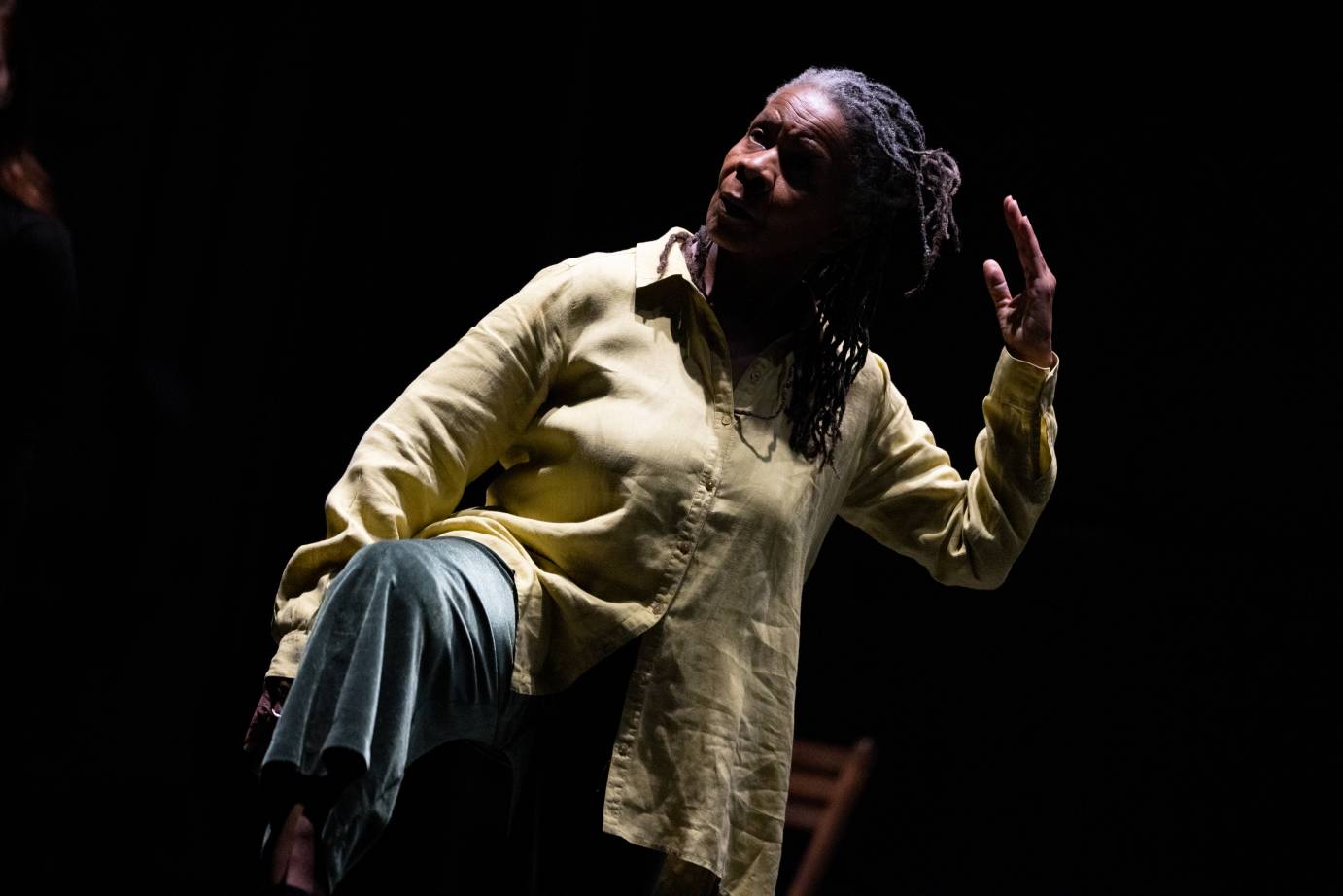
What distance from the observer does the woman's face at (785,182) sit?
5.75 feet

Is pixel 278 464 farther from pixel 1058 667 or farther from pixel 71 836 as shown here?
pixel 1058 667

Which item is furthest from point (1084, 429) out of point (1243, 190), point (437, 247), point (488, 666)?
point (488, 666)

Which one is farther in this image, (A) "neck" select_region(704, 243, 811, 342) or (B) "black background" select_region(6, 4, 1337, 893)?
(B) "black background" select_region(6, 4, 1337, 893)

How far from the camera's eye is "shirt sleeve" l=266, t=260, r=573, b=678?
1474 mm

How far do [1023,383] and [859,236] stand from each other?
0.26 metres

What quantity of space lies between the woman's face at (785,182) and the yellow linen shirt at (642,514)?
8cm

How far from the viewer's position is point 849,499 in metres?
1.92

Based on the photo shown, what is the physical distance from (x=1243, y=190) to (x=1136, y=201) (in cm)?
19

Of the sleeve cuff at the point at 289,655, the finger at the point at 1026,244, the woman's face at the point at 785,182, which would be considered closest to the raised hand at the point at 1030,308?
the finger at the point at 1026,244

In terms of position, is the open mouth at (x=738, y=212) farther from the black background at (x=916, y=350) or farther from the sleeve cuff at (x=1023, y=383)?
the black background at (x=916, y=350)

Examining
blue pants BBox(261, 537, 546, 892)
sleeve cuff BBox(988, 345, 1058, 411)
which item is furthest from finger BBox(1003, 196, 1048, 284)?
blue pants BBox(261, 537, 546, 892)

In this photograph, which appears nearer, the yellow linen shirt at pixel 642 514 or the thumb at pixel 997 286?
the yellow linen shirt at pixel 642 514

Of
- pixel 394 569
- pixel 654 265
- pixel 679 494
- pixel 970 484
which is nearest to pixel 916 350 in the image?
pixel 970 484

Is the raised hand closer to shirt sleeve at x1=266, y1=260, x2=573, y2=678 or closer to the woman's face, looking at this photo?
the woman's face
